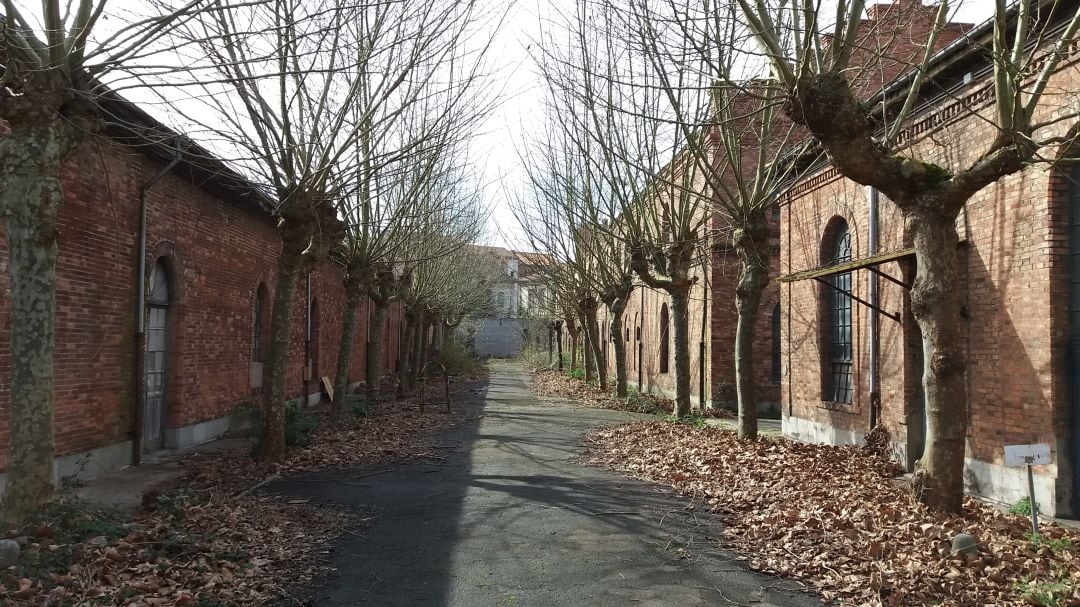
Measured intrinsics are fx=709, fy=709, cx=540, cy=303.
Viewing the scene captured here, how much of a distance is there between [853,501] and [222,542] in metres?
5.72

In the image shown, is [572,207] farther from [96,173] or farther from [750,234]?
[96,173]

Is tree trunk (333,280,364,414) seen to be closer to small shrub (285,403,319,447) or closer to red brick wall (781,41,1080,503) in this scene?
small shrub (285,403,319,447)

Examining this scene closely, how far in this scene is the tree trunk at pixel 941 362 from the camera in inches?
240

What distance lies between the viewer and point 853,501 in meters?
6.88

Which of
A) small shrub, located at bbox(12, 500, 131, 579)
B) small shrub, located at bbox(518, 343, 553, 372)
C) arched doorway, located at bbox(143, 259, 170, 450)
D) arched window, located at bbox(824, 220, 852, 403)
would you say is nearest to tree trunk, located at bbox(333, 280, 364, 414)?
arched doorway, located at bbox(143, 259, 170, 450)

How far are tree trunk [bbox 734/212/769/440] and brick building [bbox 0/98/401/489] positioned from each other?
7655mm

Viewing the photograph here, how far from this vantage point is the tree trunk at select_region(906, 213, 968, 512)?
6.10 metres

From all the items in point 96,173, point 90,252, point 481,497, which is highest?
point 96,173

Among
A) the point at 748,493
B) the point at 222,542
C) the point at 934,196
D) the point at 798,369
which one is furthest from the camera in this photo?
the point at 798,369

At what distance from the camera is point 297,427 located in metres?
10.8

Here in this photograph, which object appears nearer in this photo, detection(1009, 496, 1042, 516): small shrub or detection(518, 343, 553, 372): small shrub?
detection(1009, 496, 1042, 516): small shrub

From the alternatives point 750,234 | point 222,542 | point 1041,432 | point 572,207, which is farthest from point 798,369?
point 222,542

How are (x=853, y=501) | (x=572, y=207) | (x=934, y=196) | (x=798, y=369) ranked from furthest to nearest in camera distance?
(x=572, y=207)
(x=798, y=369)
(x=853, y=501)
(x=934, y=196)

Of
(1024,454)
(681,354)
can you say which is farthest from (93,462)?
(681,354)
